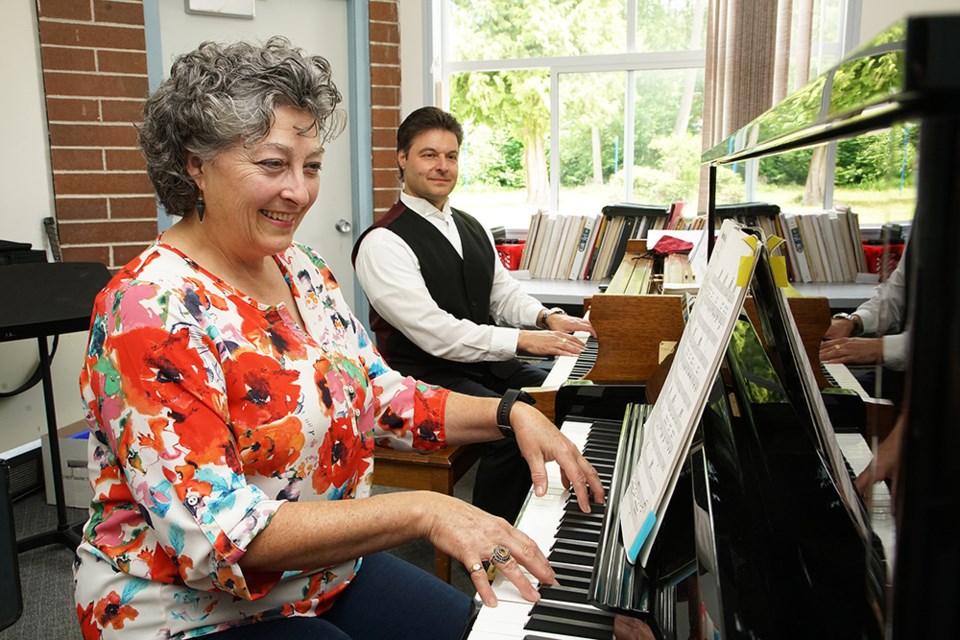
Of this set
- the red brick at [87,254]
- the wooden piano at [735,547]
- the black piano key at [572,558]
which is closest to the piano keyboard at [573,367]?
the wooden piano at [735,547]

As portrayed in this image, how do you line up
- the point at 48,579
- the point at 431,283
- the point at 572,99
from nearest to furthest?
A: the point at 48,579 → the point at 431,283 → the point at 572,99

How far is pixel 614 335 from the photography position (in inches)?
64.6

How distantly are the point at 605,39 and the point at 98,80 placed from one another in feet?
8.20

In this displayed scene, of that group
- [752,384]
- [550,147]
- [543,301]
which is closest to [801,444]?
[752,384]

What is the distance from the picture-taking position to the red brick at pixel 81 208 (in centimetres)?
312

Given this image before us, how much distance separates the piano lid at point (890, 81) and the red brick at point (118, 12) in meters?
3.31

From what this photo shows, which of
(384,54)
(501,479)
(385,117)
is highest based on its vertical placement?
(384,54)

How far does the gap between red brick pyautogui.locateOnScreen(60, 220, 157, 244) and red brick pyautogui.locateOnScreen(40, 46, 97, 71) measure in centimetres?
62

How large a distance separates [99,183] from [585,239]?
2240 mm

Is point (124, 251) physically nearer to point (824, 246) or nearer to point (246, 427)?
point (246, 427)

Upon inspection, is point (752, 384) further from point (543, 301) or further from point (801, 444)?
point (543, 301)

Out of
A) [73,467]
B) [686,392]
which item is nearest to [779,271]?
[686,392]

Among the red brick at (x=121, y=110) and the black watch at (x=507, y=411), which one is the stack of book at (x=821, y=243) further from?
the red brick at (x=121, y=110)

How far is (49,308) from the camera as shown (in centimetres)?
243
